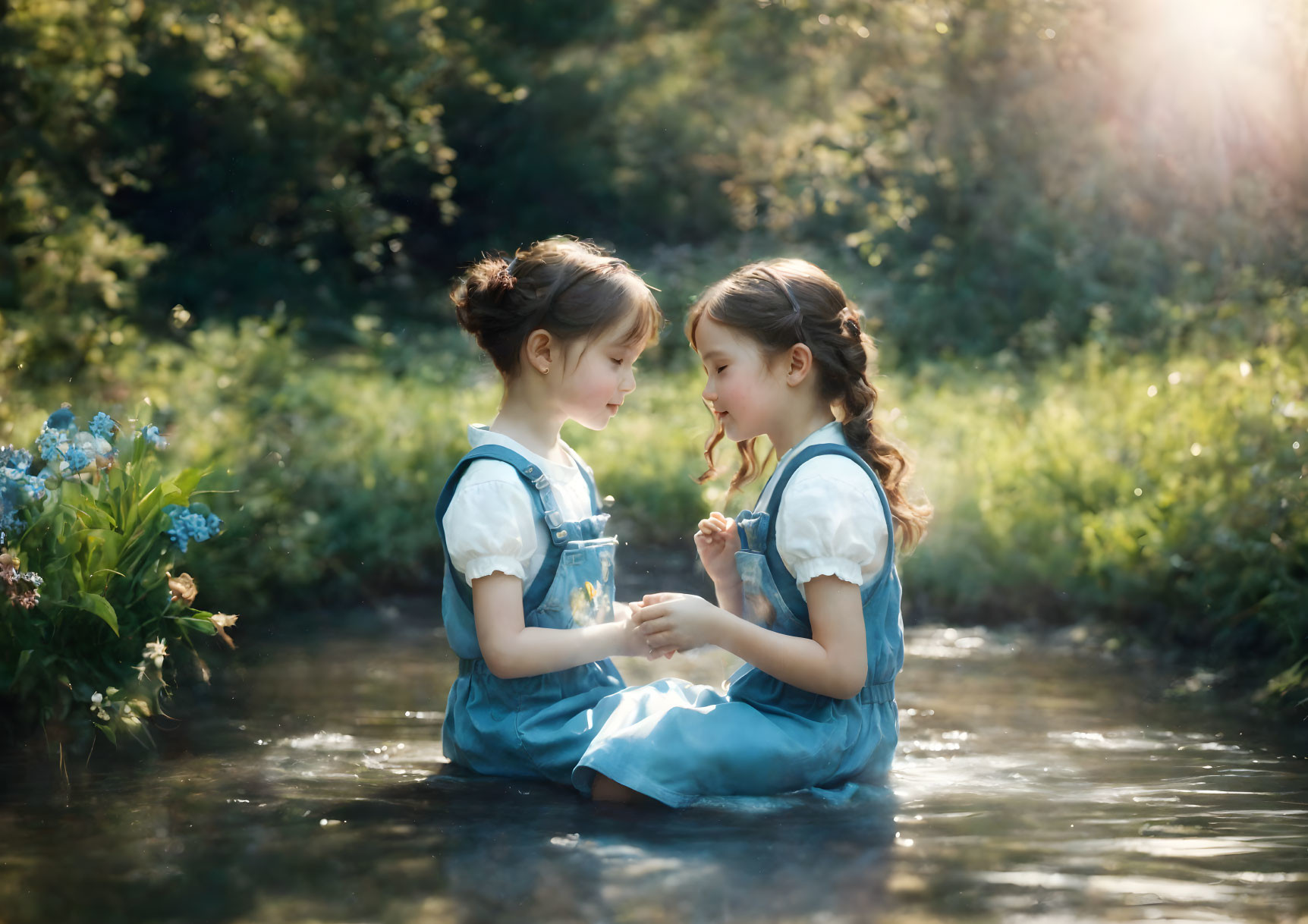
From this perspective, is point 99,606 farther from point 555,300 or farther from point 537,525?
point 555,300

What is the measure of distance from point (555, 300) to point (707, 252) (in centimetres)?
1370

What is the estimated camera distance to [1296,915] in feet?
8.04

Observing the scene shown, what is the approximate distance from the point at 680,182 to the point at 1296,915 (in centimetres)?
1745

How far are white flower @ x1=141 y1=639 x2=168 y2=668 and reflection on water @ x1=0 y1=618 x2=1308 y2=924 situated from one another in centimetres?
27

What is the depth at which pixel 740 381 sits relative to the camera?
10.7ft

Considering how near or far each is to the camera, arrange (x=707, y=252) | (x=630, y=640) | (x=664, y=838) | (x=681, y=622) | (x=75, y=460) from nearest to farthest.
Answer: (x=664, y=838) < (x=681, y=622) < (x=630, y=640) < (x=75, y=460) < (x=707, y=252)

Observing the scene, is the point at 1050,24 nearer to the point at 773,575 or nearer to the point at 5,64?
the point at 5,64

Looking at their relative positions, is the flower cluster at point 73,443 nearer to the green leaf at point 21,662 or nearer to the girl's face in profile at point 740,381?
the green leaf at point 21,662

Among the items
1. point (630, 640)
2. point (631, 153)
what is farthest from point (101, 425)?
point (631, 153)

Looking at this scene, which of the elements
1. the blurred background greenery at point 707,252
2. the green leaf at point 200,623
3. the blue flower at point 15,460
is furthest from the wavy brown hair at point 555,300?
the blurred background greenery at point 707,252

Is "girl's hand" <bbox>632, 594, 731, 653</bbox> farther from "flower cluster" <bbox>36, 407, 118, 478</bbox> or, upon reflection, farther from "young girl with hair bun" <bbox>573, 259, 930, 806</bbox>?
"flower cluster" <bbox>36, 407, 118, 478</bbox>

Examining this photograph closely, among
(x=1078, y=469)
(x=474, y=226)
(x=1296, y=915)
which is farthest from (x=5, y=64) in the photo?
(x=474, y=226)

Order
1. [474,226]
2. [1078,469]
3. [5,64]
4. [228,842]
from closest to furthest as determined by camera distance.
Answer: [228,842]
[1078,469]
[5,64]
[474,226]

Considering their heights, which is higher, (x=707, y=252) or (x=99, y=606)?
(x=707, y=252)
